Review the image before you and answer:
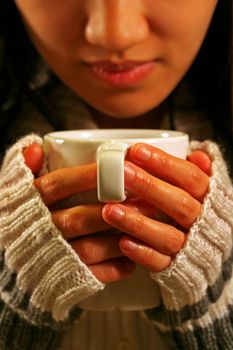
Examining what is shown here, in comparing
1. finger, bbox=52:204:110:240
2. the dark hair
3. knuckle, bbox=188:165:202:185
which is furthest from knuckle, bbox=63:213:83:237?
the dark hair

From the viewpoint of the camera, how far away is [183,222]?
544 millimetres

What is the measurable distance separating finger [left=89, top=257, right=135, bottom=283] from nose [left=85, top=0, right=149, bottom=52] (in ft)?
0.75

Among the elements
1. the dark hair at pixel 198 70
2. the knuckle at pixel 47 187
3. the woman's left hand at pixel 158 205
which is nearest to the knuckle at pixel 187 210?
the woman's left hand at pixel 158 205

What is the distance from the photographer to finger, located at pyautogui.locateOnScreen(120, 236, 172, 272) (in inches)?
20.4

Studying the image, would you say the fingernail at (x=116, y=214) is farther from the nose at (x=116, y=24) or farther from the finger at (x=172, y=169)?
the nose at (x=116, y=24)

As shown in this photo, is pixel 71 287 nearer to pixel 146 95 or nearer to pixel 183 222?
pixel 183 222

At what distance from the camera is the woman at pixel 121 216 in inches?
20.8

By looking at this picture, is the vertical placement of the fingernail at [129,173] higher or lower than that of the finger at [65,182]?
higher

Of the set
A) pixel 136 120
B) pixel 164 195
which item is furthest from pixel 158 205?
pixel 136 120

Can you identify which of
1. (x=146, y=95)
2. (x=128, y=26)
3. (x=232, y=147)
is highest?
(x=128, y=26)

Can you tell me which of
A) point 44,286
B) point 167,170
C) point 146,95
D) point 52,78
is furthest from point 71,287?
point 52,78

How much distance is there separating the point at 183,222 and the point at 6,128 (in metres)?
0.38

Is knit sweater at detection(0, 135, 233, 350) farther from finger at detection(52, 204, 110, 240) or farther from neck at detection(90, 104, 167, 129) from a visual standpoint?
neck at detection(90, 104, 167, 129)

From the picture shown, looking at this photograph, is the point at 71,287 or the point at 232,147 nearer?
the point at 71,287
